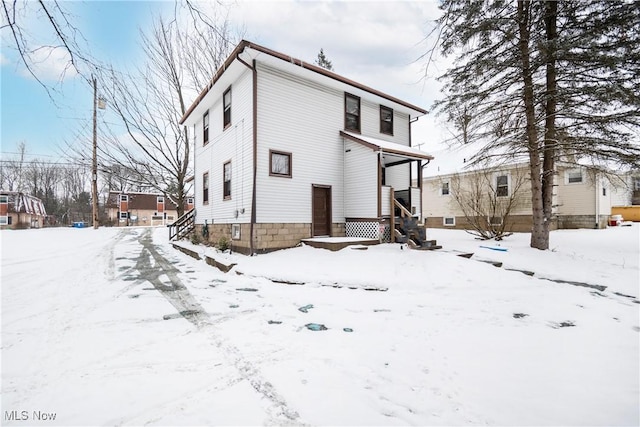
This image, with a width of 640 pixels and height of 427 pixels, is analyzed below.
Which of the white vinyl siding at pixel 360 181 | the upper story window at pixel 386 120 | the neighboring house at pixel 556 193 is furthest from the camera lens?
the neighboring house at pixel 556 193

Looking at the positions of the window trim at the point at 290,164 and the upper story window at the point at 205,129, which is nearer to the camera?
the window trim at the point at 290,164

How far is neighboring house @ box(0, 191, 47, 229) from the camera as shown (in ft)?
92.9

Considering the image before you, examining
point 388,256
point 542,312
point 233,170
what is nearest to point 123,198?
point 233,170

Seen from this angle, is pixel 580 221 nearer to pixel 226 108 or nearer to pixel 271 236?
pixel 271 236

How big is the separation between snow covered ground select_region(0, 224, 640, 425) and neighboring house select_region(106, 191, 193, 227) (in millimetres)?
40308

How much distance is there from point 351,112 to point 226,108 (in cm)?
498

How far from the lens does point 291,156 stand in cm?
948

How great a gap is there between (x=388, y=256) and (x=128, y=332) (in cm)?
596

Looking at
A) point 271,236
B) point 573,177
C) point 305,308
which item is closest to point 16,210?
point 271,236

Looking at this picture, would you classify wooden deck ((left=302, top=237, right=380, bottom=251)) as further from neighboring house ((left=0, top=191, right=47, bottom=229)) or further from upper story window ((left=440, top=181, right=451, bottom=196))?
neighboring house ((left=0, top=191, right=47, bottom=229))

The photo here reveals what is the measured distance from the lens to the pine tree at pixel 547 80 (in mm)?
7730

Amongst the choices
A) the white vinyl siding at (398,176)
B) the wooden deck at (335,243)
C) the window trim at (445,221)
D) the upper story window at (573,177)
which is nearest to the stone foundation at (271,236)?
the wooden deck at (335,243)

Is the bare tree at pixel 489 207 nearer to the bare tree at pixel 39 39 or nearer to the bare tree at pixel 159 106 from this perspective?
the bare tree at pixel 39 39

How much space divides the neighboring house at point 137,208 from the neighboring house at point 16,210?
9.63 meters
